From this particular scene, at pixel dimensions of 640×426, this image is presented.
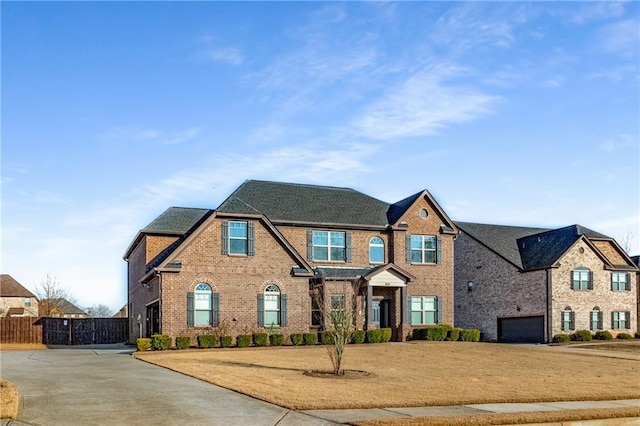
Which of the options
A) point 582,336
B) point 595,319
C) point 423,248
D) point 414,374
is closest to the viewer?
point 414,374

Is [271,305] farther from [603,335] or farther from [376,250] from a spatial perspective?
[603,335]

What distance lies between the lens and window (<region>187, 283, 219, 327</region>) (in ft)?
110

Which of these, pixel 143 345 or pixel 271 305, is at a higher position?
pixel 271 305

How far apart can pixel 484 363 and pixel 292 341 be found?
11.1 meters

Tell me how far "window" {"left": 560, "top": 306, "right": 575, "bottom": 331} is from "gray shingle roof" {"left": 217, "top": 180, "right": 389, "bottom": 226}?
46.2 feet

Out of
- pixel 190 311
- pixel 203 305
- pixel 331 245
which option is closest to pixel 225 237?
pixel 203 305

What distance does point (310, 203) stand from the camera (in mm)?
40531

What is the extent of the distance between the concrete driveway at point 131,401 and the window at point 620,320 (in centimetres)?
3608

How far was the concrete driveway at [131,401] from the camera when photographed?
13094mm

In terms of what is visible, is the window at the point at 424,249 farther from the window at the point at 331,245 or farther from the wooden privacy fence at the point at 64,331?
the wooden privacy fence at the point at 64,331

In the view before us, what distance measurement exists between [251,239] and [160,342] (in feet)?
23.1

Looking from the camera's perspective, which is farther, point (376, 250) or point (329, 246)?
point (376, 250)

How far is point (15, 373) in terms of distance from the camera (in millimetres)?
20609

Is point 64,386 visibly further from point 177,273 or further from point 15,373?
point 177,273
